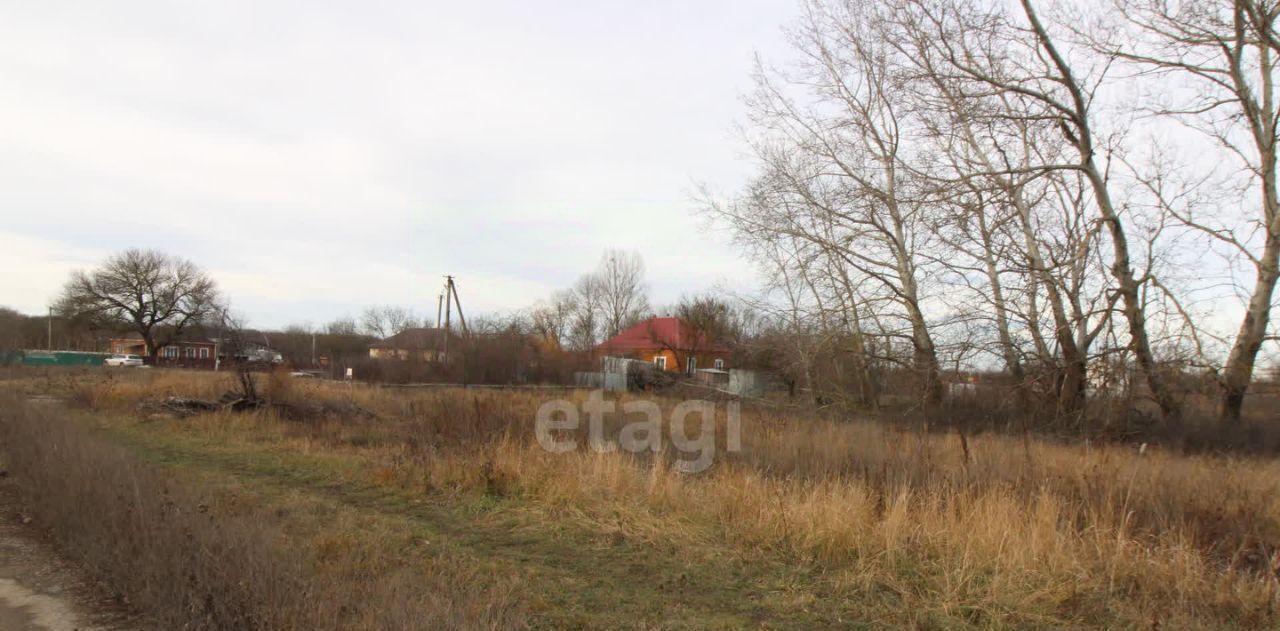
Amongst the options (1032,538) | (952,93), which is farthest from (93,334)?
(1032,538)

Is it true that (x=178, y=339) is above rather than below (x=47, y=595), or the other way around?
above

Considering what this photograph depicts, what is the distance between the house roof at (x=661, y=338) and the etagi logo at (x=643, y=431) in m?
31.1

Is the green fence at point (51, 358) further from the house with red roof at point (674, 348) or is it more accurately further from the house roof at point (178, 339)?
the house with red roof at point (674, 348)

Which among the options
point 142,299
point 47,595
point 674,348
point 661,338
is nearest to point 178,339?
point 142,299

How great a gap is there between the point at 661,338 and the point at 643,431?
133 ft

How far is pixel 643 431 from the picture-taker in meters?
12.0

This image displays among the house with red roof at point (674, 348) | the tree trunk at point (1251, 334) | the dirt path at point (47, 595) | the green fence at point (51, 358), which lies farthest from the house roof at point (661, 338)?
the dirt path at point (47, 595)

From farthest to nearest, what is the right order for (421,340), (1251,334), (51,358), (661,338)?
(661,338) → (51,358) → (421,340) → (1251,334)

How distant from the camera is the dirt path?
423 centimetres

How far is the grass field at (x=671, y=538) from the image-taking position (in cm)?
412

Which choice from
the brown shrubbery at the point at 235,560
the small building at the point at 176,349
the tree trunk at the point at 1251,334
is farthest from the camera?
the small building at the point at 176,349

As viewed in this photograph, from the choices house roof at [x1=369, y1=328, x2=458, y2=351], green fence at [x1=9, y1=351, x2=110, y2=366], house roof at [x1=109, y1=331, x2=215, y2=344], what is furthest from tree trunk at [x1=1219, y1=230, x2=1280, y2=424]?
house roof at [x1=109, y1=331, x2=215, y2=344]

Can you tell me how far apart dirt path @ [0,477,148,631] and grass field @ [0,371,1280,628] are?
0.15 m

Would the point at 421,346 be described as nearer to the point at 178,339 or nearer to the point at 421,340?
the point at 421,340
